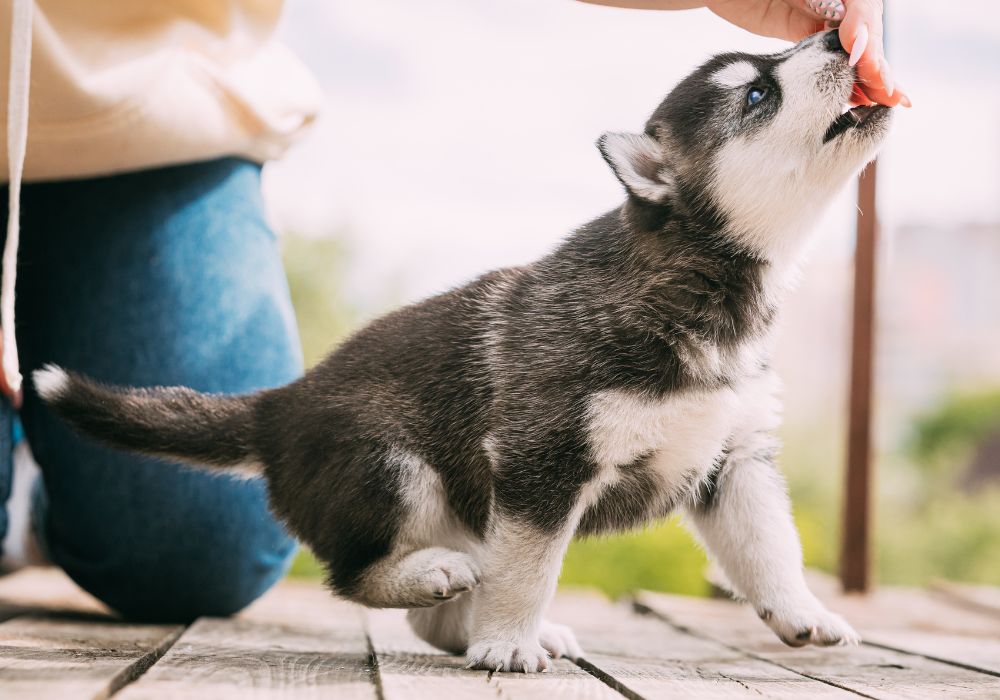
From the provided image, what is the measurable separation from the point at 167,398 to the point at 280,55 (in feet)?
4.11

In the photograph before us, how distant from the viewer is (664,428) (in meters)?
2.15

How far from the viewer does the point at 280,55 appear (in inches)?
128

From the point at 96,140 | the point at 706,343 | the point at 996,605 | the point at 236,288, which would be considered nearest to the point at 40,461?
the point at 236,288

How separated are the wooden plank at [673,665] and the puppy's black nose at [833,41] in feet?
4.29

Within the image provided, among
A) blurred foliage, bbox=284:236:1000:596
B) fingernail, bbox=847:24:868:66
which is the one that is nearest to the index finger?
fingernail, bbox=847:24:868:66

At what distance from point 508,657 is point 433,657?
0.30 metres

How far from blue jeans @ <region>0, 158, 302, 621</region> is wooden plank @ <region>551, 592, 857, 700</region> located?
110cm

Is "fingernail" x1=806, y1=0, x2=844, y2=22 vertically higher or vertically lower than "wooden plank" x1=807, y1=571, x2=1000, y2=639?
higher

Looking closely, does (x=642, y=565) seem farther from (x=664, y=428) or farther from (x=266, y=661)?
(x=266, y=661)

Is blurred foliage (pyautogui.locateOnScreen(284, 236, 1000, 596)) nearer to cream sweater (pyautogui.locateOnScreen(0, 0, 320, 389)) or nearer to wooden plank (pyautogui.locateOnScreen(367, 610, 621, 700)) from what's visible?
cream sweater (pyautogui.locateOnScreen(0, 0, 320, 389))

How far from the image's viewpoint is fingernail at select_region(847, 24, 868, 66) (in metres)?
2.15

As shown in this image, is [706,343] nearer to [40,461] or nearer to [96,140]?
[96,140]

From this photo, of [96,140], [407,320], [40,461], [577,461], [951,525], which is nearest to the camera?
[577,461]

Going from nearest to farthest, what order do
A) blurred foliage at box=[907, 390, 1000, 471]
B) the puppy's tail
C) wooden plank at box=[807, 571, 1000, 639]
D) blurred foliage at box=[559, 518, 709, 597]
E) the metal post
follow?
the puppy's tail < wooden plank at box=[807, 571, 1000, 639] < the metal post < blurred foliage at box=[559, 518, 709, 597] < blurred foliage at box=[907, 390, 1000, 471]
